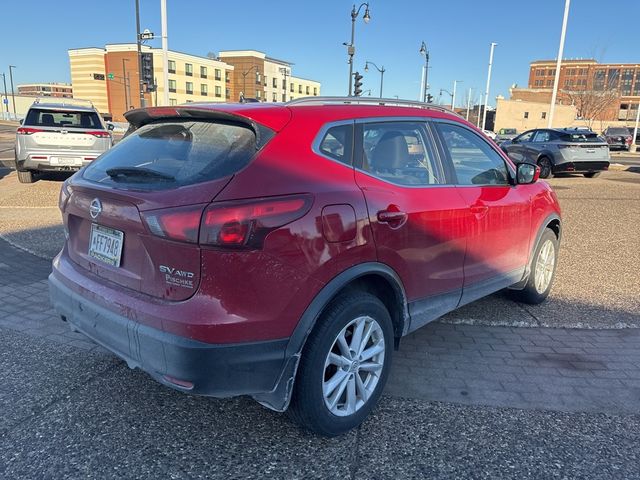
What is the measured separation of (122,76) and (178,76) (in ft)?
34.6

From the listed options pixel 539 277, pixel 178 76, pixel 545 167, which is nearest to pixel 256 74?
pixel 178 76

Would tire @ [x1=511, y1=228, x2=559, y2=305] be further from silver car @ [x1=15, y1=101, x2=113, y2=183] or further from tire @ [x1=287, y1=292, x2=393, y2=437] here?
silver car @ [x1=15, y1=101, x2=113, y2=183]

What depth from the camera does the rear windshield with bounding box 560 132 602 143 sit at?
1622 cm

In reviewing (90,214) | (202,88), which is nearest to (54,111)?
(90,214)

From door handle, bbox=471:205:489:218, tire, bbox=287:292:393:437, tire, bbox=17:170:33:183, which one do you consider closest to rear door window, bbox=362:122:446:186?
door handle, bbox=471:205:489:218

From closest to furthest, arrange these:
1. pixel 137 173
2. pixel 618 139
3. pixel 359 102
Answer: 1. pixel 137 173
2. pixel 359 102
3. pixel 618 139

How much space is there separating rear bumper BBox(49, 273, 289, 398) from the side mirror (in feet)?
8.97

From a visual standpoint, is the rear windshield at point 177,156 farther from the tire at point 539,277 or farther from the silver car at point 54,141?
the silver car at point 54,141

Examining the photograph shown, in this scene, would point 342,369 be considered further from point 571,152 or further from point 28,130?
point 571,152

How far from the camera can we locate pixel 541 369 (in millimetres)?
3697

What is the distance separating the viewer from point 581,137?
16.3m

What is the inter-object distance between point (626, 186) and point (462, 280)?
13920 millimetres

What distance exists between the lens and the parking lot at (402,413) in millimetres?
2564

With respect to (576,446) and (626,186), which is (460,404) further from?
(626,186)
